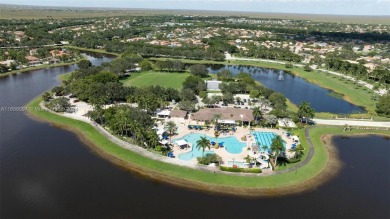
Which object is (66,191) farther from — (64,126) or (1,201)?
(64,126)

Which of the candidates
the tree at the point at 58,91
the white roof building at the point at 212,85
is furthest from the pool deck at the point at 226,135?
the tree at the point at 58,91

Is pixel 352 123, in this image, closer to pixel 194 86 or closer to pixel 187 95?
pixel 187 95

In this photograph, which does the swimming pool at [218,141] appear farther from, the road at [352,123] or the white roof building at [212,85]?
the white roof building at [212,85]

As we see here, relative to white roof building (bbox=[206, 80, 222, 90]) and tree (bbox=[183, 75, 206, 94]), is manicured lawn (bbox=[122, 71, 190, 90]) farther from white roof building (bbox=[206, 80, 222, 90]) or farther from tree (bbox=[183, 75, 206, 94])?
white roof building (bbox=[206, 80, 222, 90])

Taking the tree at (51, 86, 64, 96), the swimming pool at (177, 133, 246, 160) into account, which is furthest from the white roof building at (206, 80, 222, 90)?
the tree at (51, 86, 64, 96)

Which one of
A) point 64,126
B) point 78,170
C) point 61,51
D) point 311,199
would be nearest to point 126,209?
point 78,170

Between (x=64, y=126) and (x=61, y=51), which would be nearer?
(x=64, y=126)

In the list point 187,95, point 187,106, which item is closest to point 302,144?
point 187,106
